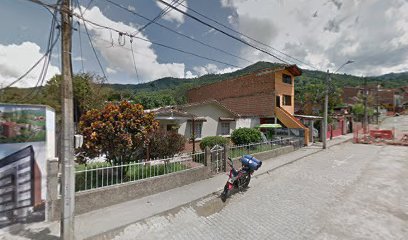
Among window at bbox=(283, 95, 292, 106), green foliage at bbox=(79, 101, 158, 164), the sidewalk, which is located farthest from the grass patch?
window at bbox=(283, 95, 292, 106)

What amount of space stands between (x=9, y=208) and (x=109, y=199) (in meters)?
2.08

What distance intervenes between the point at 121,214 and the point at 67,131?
2.69m

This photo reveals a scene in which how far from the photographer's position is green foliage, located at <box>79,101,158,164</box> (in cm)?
683

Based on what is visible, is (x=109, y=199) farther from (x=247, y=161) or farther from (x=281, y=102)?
(x=281, y=102)

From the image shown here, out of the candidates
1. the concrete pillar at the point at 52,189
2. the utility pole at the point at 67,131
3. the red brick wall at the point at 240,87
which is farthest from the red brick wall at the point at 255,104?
the utility pole at the point at 67,131

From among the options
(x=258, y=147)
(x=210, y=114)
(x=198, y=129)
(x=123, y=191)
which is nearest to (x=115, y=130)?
(x=123, y=191)

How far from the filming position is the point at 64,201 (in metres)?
4.16

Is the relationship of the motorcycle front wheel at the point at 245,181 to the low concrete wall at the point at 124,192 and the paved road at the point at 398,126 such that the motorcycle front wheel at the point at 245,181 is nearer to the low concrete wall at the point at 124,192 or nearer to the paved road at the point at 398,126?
the low concrete wall at the point at 124,192

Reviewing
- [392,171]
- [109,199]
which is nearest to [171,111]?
[109,199]

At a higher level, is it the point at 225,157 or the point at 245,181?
the point at 225,157

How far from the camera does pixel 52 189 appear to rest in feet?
16.4

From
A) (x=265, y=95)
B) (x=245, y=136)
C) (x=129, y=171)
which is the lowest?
(x=129, y=171)

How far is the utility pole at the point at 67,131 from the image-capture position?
4125 millimetres

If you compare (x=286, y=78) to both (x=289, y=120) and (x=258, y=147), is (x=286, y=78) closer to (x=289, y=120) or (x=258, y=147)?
(x=289, y=120)
